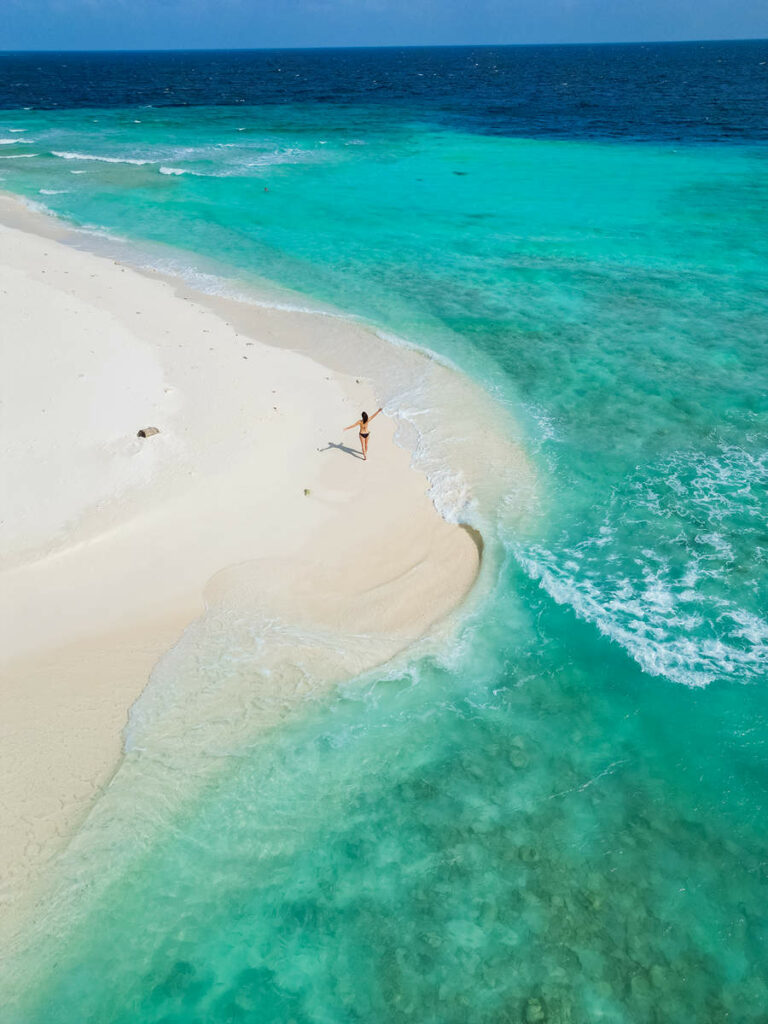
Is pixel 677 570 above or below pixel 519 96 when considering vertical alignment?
below

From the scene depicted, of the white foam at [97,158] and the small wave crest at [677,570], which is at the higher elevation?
the white foam at [97,158]

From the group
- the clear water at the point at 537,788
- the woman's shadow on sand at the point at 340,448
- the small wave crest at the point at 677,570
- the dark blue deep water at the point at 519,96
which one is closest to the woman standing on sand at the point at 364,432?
the woman's shadow on sand at the point at 340,448

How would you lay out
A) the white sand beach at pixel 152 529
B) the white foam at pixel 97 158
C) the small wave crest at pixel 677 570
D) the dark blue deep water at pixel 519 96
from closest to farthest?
the white sand beach at pixel 152 529
the small wave crest at pixel 677 570
the white foam at pixel 97 158
the dark blue deep water at pixel 519 96

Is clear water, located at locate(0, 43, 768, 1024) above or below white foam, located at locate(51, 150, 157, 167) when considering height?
below

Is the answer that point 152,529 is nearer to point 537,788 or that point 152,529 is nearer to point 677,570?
point 537,788

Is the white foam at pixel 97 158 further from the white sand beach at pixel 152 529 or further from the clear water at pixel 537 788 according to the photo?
the clear water at pixel 537 788

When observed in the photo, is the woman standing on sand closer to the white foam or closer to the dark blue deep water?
the white foam

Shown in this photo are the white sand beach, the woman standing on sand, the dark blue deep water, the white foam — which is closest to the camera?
the white sand beach

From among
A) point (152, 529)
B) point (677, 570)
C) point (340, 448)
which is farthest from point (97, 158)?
point (677, 570)

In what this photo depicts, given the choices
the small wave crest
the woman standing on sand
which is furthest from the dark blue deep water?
the woman standing on sand

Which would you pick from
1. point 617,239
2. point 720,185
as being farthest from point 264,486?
point 720,185
